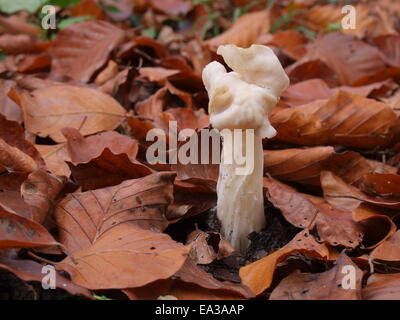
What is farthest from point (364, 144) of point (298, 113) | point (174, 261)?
point (174, 261)

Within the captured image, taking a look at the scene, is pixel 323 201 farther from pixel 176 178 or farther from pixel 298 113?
pixel 176 178

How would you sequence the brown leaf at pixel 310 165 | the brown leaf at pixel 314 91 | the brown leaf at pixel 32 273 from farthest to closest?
the brown leaf at pixel 314 91 < the brown leaf at pixel 310 165 < the brown leaf at pixel 32 273

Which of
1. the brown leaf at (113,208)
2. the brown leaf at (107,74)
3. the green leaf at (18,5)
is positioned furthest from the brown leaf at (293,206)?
the green leaf at (18,5)

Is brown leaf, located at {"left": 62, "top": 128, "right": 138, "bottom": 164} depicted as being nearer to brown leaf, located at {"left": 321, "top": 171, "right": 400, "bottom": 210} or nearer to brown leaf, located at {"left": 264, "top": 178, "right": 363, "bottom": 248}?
brown leaf, located at {"left": 264, "top": 178, "right": 363, "bottom": 248}

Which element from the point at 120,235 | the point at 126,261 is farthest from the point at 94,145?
the point at 126,261

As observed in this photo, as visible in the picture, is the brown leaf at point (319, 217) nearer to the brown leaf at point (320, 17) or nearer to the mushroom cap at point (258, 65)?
the mushroom cap at point (258, 65)

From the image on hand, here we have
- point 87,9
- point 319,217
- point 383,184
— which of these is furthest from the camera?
point 87,9

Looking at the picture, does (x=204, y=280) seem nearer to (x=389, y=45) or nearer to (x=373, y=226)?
(x=373, y=226)
